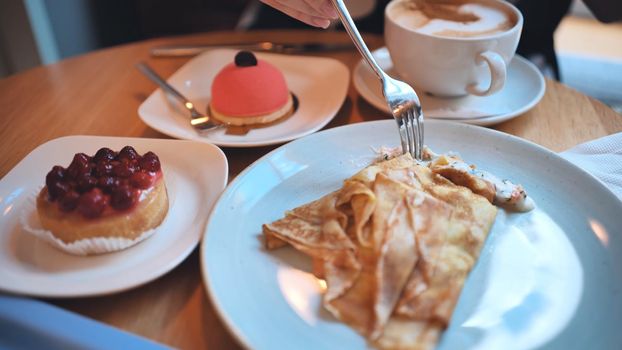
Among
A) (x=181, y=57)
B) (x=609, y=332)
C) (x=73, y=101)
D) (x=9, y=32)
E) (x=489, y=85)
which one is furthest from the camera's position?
(x=9, y=32)

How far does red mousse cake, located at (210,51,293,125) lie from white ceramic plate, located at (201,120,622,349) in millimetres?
262

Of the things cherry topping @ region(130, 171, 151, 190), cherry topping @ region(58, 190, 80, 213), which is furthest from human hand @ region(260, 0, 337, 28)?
cherry topping @ region(58, 190, 80, 213)

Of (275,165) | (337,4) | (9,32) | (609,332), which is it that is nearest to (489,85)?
(337,4)

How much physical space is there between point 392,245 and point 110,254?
0.49 meters

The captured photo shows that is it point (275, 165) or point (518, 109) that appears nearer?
point (275, 165)

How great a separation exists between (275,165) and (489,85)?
0.61 meters

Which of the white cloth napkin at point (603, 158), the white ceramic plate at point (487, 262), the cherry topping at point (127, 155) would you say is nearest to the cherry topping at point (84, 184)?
the cherry topping at point (127, 155)

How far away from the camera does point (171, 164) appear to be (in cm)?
113

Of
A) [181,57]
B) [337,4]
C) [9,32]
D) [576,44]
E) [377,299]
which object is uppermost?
[337,4]

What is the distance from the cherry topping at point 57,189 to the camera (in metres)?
0.90

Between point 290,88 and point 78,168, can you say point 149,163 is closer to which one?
point 78,168

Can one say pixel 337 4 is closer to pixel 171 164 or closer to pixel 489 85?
pixel 489 85

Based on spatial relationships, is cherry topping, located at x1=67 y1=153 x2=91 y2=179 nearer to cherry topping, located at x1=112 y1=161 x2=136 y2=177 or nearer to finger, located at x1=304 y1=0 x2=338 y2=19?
cherry topping, located at x1=112 y1=161 x2=136 y2=177

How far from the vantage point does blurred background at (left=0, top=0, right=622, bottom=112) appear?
255cm
